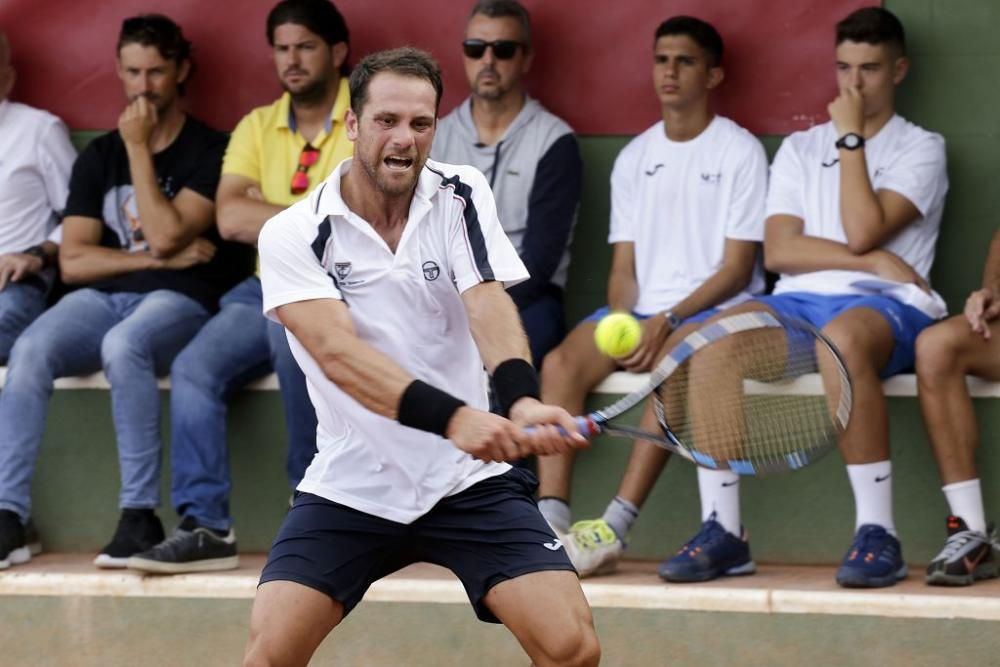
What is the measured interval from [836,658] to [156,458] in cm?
255

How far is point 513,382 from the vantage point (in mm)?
3852

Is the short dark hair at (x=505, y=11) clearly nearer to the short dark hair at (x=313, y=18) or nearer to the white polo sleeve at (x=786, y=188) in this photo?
the short dark hair at (x=313, y=18)

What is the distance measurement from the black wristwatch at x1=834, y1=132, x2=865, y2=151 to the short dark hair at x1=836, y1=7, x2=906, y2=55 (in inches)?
15.7

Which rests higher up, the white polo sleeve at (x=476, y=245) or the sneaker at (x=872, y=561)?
the white polo sleeve at (x=476, y=245)

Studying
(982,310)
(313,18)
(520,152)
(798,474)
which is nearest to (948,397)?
(982,310)

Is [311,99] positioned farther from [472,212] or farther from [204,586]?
[472,212]

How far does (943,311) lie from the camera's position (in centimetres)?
588

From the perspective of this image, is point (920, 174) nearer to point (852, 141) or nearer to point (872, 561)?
point (852, 141)

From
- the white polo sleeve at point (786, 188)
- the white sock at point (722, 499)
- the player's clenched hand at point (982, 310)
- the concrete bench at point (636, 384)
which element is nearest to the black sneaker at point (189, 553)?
the concrete bench at point (636, 384)

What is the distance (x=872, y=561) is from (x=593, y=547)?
0.94 m

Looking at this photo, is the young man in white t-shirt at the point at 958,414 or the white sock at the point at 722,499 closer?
the young man in white t-shirt at the point at 958,414

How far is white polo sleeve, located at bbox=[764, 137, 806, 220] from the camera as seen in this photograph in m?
6.12

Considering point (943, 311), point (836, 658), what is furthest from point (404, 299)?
point (943, 311)

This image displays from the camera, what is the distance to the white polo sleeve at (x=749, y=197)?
244 inches
